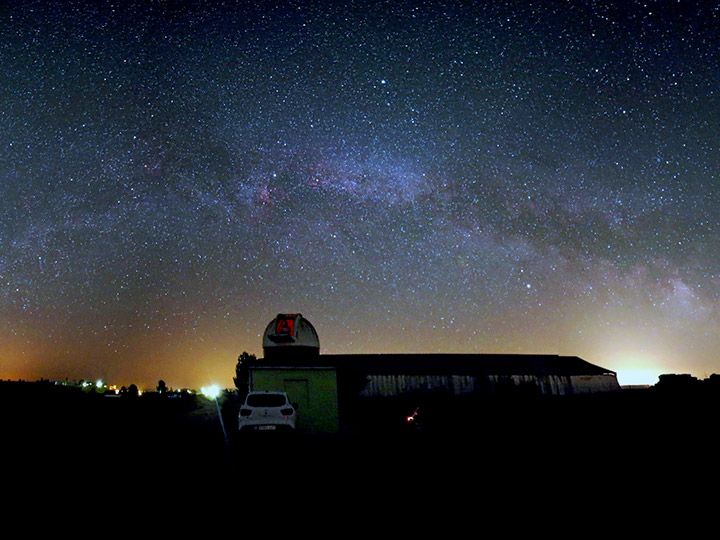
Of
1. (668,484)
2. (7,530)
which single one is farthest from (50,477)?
(668,484)

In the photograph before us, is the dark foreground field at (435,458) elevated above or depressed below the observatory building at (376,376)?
below

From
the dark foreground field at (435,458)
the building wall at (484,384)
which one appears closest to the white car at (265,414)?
the dark foreground field at (435,458)

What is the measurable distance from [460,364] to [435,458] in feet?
67.2

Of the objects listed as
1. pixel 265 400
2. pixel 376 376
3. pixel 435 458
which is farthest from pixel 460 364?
pixel 435 458

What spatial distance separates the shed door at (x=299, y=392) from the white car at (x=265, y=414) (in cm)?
852

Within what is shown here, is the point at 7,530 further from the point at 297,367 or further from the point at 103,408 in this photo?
the point at 103,408

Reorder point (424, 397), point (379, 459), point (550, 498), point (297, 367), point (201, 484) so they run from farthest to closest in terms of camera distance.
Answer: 1. point (424, 397)
2. point (297, 367)
3. point (379, 459)
4. point (201, 484)
5. point (550, 498)

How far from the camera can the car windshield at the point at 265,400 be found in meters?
13.0

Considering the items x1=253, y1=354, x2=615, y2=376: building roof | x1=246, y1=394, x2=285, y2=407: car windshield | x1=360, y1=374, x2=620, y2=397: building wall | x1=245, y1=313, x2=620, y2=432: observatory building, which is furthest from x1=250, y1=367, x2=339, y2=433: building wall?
x1=246, y1=394, x2=285, y2=407: car windshield

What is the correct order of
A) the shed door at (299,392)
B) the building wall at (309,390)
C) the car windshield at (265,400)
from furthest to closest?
the shed door at (299,392) < the building wall at (309,390) < the car windshield at (265,400)

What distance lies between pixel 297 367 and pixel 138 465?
1272 cm

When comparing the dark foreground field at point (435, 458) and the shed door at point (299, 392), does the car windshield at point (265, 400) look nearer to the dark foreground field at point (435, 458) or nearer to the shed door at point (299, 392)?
the dark foreground field at point (435, 458)

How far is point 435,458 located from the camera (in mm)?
10078

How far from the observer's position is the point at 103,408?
81.8ft
